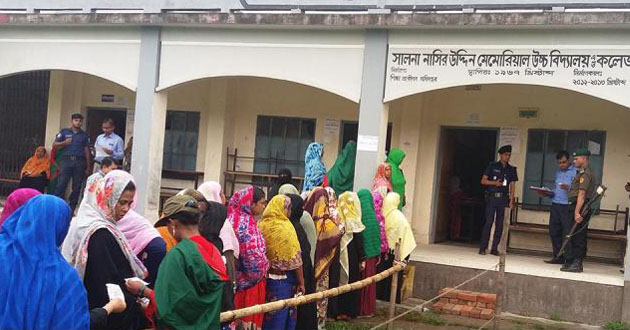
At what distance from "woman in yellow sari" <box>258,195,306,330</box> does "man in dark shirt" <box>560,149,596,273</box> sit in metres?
4.02

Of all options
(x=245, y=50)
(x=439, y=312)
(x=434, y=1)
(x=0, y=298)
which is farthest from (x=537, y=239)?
(x=0, y=298)

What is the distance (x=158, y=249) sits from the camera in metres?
4.38

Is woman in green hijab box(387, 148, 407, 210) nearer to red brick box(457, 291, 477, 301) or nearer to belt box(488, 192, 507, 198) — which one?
belt box(488, 192, 507, 198)

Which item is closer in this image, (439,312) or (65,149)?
(439,312)

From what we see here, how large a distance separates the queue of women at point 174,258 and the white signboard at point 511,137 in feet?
12.3

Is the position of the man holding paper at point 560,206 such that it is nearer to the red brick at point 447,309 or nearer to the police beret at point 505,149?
the police beret at point 505,149

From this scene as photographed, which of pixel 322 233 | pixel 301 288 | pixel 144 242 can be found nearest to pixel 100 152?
pixel 322 233

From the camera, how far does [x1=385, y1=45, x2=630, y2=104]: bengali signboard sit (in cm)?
828

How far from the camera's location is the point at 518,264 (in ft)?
29.9

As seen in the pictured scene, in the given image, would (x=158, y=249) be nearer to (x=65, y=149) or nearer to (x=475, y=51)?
(x=475, y=51)

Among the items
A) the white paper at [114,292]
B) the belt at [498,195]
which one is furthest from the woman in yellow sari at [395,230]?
the white paper at [114,292]

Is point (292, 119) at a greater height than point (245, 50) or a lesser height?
lesser

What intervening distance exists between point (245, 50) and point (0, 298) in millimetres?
7367

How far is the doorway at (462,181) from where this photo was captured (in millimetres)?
11438
